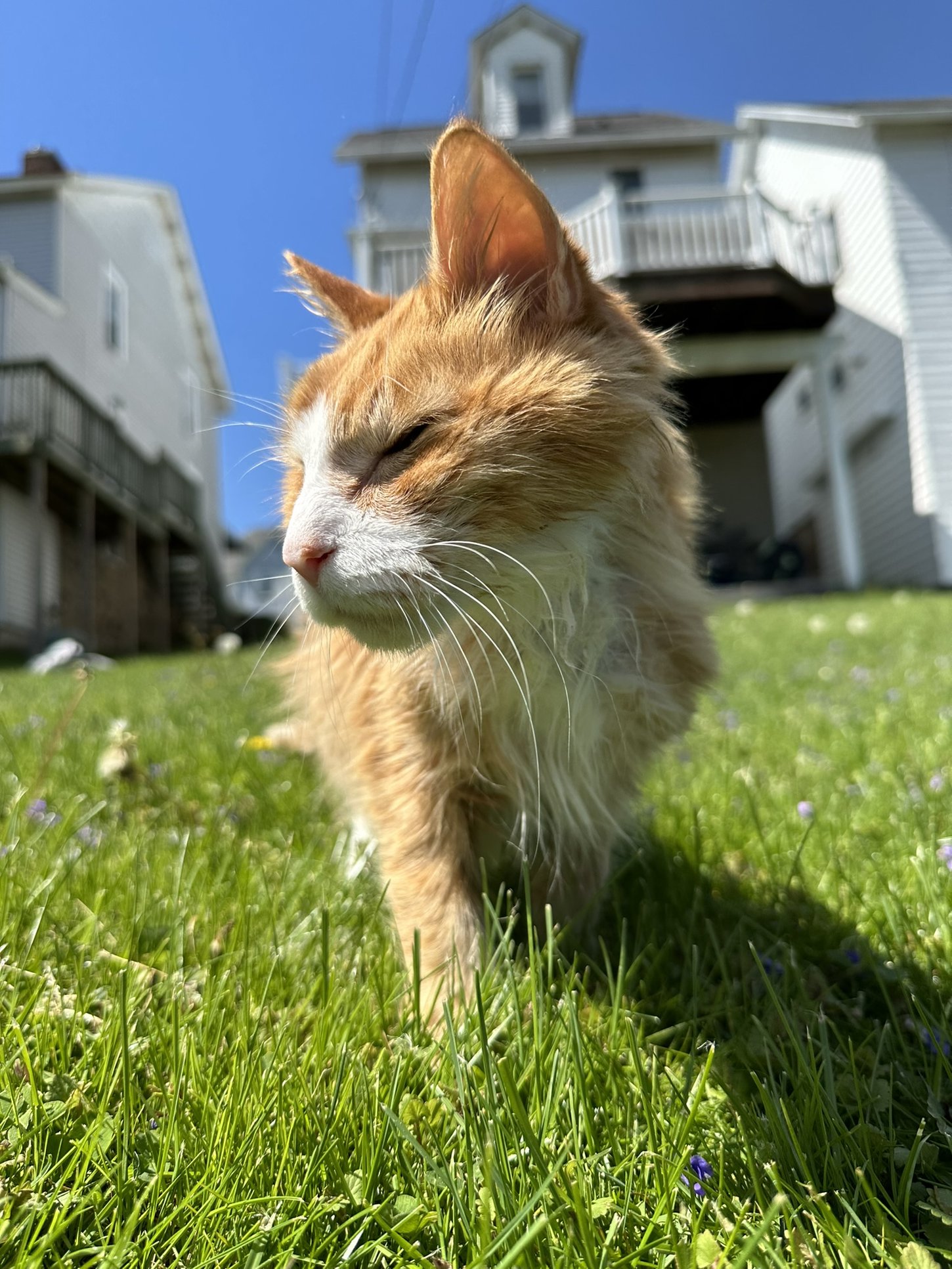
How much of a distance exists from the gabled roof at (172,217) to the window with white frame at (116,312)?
67.2 inches

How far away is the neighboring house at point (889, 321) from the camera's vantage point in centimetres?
1255

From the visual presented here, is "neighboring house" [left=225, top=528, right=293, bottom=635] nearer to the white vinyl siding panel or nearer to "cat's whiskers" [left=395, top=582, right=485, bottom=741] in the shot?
"cat's whiskers" [left=395, top=582, right=485, bottom=741]

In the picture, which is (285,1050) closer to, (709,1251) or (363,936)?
(363,936)

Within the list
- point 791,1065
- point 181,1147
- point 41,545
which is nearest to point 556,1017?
point 791,1065

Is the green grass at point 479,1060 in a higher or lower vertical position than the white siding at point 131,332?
lower

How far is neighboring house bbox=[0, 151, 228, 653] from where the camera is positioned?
40.4 ft

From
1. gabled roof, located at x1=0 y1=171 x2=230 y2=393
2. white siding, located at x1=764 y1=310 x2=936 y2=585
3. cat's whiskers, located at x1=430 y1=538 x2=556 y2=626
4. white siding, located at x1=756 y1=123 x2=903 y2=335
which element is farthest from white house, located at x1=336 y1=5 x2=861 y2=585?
cat's whiskers, located at x1=430 y1=538 x2=556 y2=626

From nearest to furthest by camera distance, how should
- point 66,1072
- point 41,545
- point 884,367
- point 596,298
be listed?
point 66,1072 < point 596,298 < point 41,545 < point 884,367

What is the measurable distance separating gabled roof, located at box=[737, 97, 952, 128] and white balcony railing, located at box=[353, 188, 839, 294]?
191 cm

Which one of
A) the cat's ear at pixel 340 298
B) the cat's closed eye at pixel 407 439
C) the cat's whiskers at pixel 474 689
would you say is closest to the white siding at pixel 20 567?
the cat's ear at pixel 340 298

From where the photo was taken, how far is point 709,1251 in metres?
0.80

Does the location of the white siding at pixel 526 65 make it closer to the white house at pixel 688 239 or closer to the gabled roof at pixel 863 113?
A: the white house at pixel 688 239

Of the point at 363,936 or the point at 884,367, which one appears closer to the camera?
the point at 363,936

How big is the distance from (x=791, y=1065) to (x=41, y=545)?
12352mm
